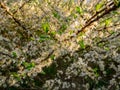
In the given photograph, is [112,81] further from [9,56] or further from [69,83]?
[9,56]

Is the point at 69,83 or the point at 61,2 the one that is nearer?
the point at 61,2

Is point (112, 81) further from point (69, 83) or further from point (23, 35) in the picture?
point (23, 35)

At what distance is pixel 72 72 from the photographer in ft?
20.8

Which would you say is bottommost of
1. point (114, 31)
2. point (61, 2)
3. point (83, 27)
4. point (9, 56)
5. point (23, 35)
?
point (83, 27)

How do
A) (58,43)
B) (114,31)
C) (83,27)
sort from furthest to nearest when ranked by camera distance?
(114,31)
(58,43)
(83,27)

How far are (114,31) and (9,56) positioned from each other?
1893 mm

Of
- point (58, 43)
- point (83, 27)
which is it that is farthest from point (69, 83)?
point (83, 27)

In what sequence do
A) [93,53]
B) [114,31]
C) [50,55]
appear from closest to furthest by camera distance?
[50,55] → [114,31] → [93,53]

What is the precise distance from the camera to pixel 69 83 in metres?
6.74

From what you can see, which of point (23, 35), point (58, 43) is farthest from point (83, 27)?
point (23, 35)

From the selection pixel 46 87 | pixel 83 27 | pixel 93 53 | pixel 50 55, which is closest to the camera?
pixel 83 27

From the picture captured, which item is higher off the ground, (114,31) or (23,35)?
(23,35)

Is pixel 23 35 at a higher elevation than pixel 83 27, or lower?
higher

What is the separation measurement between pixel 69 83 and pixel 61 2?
193 cm
